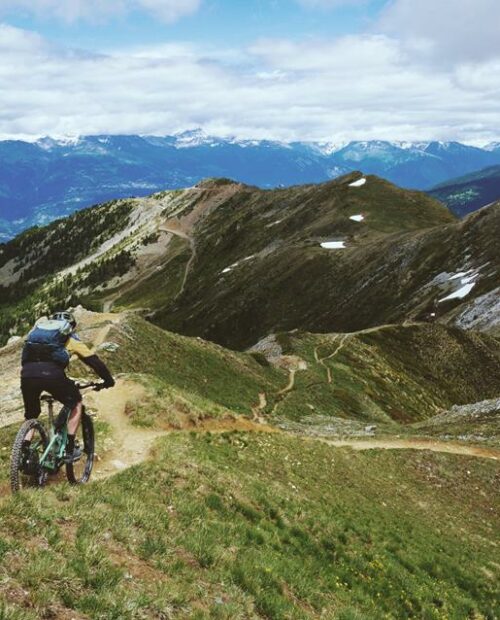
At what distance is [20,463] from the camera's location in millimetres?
15469

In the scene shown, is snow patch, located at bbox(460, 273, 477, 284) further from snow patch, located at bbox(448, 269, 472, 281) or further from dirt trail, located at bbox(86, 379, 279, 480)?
dirt trail, located at bbox(86, 379, 279, 480)

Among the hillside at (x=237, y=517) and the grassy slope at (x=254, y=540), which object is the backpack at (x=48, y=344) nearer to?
the hillside at (x=237, y=517)

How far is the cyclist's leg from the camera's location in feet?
52.4

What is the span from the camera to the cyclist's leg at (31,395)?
15984 mm

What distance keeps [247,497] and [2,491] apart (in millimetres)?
9091

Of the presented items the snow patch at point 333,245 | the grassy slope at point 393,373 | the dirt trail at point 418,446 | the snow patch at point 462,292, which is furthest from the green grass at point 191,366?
the snow patch at point 333,245

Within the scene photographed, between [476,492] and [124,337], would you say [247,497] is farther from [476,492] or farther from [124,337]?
[124,337]

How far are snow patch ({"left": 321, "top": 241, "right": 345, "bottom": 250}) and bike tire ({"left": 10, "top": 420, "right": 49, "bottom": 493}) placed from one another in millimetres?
157314

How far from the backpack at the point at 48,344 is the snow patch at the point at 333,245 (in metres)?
157

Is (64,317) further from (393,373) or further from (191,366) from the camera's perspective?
(393,373)

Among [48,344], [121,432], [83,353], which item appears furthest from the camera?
[121,432]

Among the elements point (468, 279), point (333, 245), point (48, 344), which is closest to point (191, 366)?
point (48, 344)

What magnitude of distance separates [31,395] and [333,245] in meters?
163

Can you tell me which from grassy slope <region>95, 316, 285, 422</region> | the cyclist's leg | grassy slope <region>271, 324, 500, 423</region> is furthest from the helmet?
grassy slope <region>271, 324, 500, 423</region>
